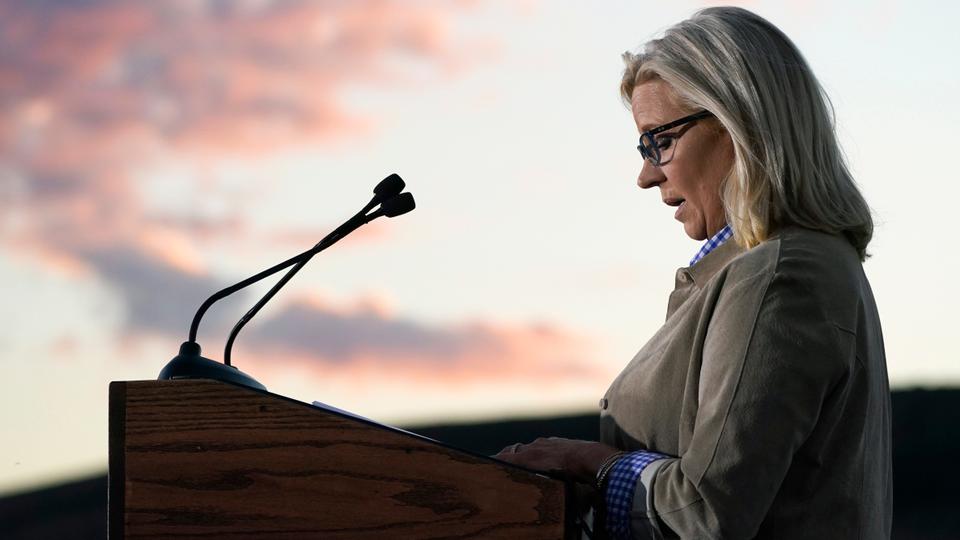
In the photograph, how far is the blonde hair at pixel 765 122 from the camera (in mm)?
1889

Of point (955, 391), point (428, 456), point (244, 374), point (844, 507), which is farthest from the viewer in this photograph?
point (955, 391)

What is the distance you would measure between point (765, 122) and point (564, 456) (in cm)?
59

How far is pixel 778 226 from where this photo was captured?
189 cm

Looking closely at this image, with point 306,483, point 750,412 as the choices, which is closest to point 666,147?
point 750,412

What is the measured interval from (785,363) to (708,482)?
0.19 metres

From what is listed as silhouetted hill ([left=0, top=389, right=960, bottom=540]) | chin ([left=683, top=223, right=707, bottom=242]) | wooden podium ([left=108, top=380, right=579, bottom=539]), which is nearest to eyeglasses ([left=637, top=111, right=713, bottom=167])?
→ chin ([left=683, top=223, right=707, bottom=242])

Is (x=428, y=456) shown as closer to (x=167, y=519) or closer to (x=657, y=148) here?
(x=167, y=519)

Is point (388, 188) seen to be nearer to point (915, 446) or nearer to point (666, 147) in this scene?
point (666, 147)

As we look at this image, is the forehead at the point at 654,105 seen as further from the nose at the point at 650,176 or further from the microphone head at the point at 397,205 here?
the microphone head at the point at 397,205

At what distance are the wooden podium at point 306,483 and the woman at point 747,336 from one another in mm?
157

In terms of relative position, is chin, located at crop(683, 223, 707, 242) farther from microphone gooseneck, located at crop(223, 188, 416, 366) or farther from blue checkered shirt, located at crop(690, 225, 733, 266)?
microphone gooseneck, located at crop(223, 188, 416, 366)

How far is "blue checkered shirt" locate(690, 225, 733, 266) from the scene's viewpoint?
6.67 ft

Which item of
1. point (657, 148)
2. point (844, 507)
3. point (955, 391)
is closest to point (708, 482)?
point (844, 507)

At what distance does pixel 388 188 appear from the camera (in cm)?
218
